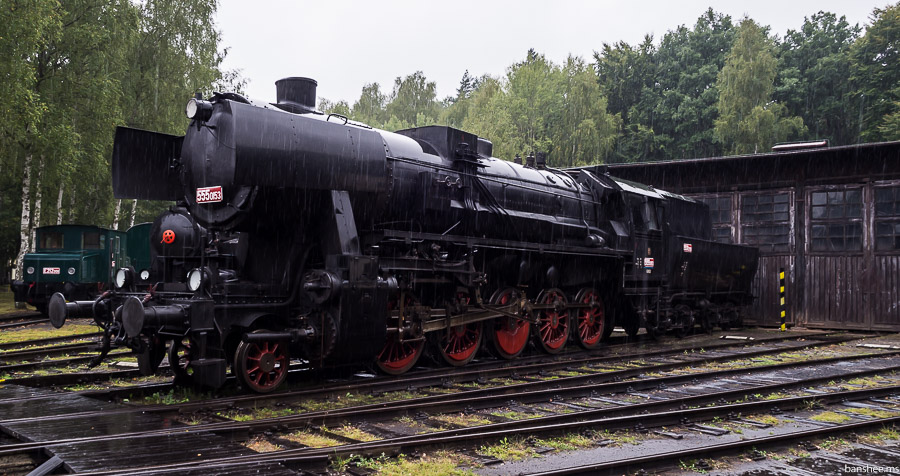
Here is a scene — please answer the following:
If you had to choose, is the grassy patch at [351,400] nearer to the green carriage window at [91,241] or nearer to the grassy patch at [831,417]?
the grassy patch at [831,417]

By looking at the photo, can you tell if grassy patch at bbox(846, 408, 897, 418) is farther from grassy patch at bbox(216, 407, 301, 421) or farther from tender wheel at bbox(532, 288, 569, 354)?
grassy patch at bbox(216, 407, 301, 421)

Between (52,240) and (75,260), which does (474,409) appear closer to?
(75,260)

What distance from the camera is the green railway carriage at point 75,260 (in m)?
16.8

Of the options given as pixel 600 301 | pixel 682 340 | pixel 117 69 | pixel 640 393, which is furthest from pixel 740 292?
pixel 117 69

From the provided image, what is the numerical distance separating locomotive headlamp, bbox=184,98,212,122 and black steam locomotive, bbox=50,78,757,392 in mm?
19

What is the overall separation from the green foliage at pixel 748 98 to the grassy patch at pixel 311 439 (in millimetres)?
36978

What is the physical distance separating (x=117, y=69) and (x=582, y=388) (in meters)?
21.4

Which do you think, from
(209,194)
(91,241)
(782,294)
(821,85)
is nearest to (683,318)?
(782,294)

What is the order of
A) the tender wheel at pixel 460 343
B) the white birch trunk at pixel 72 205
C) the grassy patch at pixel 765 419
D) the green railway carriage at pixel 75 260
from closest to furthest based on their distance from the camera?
the grassy patch at pixel 765 419 < the tender wheel at pixel 460 343 < the green railway carriage at pixel 75 260 < the white birch trunk at pixel 72 205

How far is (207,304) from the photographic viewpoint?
645 centimetres

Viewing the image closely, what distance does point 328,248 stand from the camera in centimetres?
731

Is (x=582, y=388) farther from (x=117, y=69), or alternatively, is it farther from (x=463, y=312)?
(x=117, y=69)

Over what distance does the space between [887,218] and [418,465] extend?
657 inches

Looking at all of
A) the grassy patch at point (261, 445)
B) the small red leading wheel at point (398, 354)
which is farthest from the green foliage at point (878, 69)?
the grassy patch at point (261, 445)
